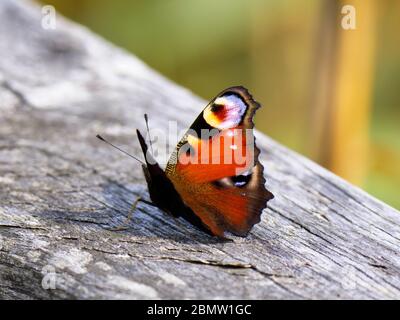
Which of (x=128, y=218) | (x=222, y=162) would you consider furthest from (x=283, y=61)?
(x=128, y=218)

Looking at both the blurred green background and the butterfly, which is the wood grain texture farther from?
the blurred green background

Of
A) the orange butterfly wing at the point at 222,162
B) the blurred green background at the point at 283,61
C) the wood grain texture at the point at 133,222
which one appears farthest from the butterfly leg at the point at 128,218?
the blurred green background at the point at 283,61

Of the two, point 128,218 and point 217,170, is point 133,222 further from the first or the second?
point 217,170

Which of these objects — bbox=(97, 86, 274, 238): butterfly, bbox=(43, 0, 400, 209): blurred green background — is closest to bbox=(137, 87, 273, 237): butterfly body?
bbox=(97, 86, 274, 238): butterfly

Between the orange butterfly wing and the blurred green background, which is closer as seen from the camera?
the orange butterfly wing

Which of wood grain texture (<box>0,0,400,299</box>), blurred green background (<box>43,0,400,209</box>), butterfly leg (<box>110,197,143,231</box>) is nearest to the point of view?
wood grain texture (<box>0,0,400,299</box>)
